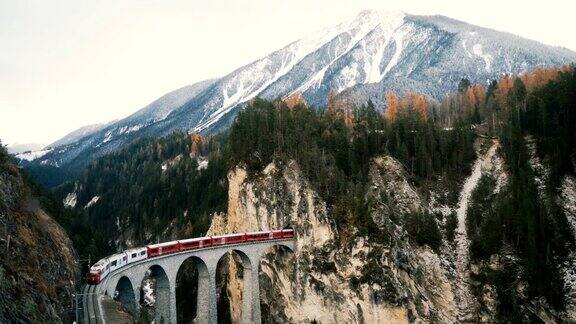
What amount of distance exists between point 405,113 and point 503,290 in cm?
4494

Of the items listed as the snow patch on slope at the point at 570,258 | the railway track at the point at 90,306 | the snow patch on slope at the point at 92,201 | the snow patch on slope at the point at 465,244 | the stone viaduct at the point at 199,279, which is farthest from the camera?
the snow patch on slope at the point at 92,201

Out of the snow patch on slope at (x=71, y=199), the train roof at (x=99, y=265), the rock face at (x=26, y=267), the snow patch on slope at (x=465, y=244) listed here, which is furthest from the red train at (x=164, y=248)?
the snow patch on slope at (x=71, y=199)

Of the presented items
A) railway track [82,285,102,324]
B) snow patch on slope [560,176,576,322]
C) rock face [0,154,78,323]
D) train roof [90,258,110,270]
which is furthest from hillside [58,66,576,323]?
rock face [0,154,78,323]

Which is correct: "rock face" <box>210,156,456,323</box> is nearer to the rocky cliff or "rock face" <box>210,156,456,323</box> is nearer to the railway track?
the rocky cliff

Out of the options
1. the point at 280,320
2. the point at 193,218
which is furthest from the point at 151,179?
the point at 280,320

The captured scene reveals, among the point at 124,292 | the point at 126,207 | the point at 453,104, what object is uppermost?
the point at 453,104

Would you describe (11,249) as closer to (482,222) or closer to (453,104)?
(482,222)

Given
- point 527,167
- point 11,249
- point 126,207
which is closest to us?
point 11,249

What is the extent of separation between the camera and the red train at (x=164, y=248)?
39094 mm

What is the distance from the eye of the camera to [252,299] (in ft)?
203

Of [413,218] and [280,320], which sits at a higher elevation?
[413,218]

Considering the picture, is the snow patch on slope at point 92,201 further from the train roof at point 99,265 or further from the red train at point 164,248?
the train roof at point 99,265

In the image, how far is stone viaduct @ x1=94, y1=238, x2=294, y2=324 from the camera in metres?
45.7

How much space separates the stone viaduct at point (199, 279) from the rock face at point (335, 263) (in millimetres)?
2985
